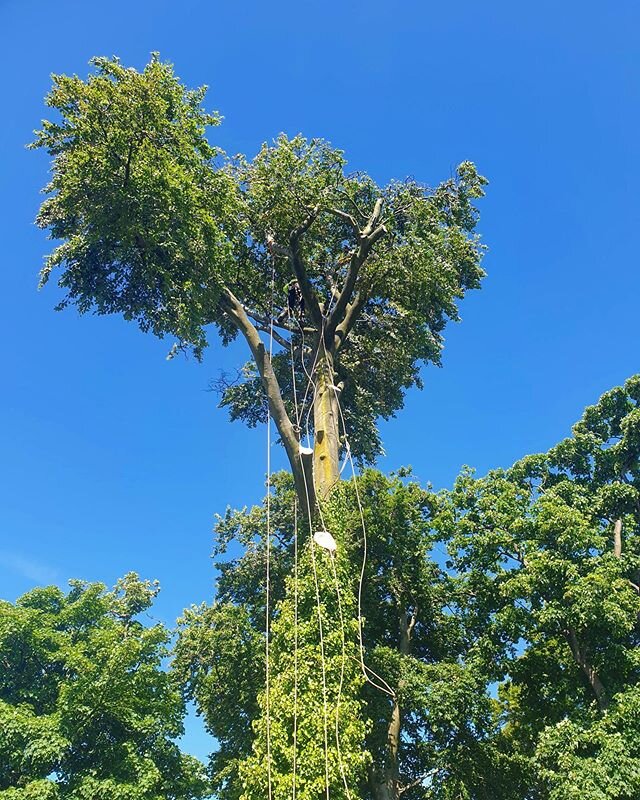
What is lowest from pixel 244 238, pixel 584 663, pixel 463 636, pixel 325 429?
pixel 584 663

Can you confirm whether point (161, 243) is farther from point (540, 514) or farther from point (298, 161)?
point (540, 514)

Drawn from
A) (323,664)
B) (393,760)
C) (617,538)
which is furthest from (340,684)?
(617,538)

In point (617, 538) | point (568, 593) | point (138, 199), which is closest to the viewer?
point (138, 199)

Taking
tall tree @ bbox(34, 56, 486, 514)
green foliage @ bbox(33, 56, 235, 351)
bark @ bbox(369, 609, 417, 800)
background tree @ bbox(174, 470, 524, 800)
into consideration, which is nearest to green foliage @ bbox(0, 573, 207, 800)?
background tree @ bbox(174, 470, 524, 800)

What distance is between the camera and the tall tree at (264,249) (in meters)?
9.76

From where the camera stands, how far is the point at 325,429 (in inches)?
438

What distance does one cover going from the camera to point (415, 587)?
13.8 m

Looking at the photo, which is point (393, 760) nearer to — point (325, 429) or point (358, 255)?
point (325, 429)

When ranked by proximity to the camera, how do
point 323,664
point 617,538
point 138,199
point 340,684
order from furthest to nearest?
1. point 617,538
2. point 138,199
3. point 340,684
4. point 323,664

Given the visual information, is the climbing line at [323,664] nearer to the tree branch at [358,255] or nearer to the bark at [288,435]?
the bark at [288,435]

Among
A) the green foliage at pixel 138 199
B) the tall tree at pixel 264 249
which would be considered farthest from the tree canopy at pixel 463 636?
the green foliage at pixel 138 199

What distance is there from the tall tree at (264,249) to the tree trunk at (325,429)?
3 centimetres

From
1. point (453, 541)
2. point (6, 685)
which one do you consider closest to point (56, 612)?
point (6, 685)

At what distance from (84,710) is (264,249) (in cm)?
1020
